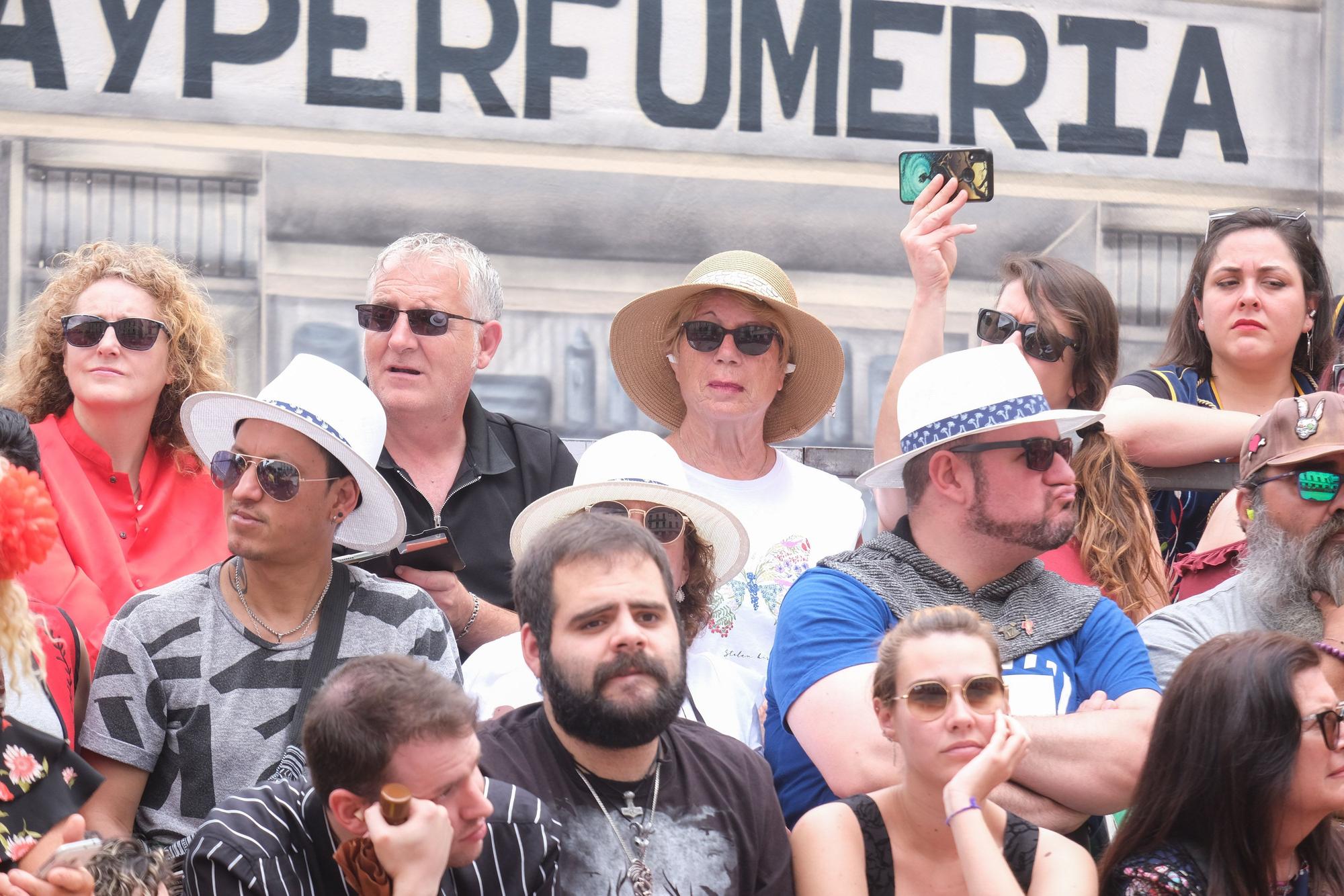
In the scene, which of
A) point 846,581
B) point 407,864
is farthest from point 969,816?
point 407,864

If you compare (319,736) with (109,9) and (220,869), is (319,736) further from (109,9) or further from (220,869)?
(109,9)

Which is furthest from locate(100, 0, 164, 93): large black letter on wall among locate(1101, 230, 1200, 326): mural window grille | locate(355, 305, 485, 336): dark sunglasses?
locate(1101, 230, 1200, 326): mural window grille

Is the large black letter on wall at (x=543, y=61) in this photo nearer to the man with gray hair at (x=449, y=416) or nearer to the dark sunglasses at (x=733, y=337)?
the man with gray hair at (x=449, y=416)

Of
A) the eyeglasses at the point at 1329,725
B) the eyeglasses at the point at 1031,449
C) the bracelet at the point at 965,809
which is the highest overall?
the eyeglasses at the point at 1031,449

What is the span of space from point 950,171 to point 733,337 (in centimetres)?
82

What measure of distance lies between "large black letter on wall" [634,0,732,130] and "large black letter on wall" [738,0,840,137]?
3.1 inches

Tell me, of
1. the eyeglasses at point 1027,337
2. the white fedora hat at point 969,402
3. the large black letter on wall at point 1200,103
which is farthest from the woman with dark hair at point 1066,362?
the large black letter on wall at point 1200,103

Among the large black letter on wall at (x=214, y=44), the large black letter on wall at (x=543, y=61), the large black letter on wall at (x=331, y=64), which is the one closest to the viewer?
the large black letter on wall at (x=214, y=44)

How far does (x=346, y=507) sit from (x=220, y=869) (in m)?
1.25

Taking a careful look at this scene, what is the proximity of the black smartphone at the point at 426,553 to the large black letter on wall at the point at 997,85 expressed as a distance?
362 cm

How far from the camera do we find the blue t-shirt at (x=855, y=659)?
3588 millimetres

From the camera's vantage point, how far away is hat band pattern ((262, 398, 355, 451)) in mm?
3744

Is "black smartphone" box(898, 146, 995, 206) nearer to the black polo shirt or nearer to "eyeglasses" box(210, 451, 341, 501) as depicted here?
the black polo shirt

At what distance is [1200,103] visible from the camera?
274 inches
